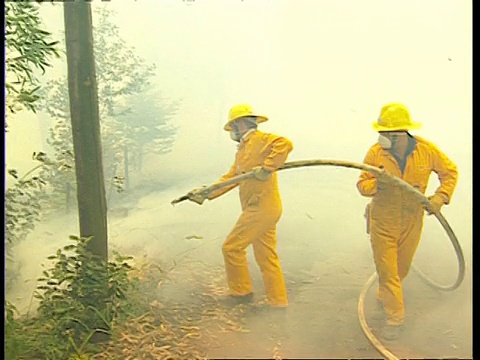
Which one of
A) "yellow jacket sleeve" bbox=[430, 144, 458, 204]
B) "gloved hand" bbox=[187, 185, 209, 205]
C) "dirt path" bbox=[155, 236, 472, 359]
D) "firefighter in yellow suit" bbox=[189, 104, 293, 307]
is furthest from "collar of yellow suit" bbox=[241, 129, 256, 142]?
"yellow jacket sleeve" bbox=[430, 144, 458, 204]

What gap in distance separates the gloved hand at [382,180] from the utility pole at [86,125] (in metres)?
0.59

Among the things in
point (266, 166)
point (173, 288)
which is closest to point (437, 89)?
point (266, 166)

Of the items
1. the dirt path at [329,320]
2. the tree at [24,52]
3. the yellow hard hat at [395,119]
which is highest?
the tree at [24,52]

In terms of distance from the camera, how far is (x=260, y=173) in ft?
4.15

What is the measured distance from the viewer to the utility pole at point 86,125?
4.07 feet

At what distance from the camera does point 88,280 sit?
1.25 meters

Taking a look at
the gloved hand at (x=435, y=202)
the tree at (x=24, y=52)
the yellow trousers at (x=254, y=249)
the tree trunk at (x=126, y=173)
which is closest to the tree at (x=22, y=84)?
the tree at (x=24, y=52)

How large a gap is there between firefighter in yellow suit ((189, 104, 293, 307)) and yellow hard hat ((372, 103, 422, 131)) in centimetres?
21

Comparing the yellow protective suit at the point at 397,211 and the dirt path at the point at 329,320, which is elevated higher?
the yellow protective suit at the point at 397,211

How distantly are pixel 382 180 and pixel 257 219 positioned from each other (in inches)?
11.0

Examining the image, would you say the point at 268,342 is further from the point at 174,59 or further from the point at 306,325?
the point at 174,59

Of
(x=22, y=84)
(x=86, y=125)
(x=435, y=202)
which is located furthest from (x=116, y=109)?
(x=435, y=202)

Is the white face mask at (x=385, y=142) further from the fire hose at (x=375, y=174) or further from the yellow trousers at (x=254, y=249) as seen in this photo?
the yellow trousers at (x=254, y=249)

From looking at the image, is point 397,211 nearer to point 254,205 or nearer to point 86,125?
point 254,205
